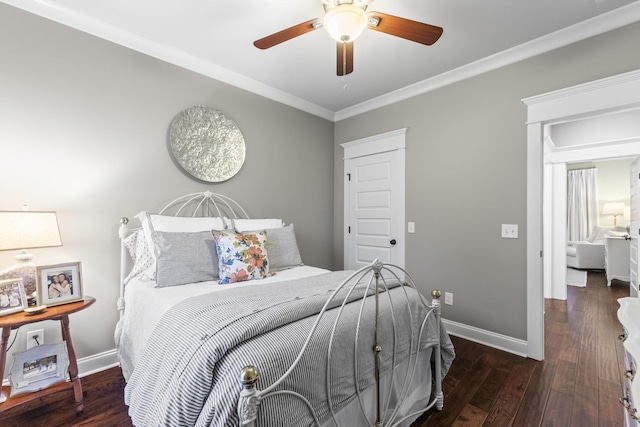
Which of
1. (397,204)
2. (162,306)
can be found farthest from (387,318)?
(397,204)

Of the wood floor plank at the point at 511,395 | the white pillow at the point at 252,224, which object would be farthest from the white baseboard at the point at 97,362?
the wood floor plank at the point at 511,395

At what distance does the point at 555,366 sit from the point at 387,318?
1791 mm

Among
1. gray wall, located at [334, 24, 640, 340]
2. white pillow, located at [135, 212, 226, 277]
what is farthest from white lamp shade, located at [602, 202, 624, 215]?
white pillow, located at [135, 212, 226, 277]

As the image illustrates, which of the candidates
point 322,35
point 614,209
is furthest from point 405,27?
point 614,209

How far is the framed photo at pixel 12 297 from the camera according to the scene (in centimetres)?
162

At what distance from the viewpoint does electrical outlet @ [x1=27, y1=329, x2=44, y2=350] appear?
1898mm

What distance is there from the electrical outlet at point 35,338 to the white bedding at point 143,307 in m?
0.43

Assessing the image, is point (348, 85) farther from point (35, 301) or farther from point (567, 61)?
point (35, 301)

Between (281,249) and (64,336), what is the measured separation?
1.53 meters

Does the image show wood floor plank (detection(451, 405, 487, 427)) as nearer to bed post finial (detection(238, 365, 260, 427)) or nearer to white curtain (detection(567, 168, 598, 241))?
bed post finial (detection(238, 365, 260, 427))

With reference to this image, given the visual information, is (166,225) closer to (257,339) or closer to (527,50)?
(257,339)

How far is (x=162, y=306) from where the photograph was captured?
1.56 metres

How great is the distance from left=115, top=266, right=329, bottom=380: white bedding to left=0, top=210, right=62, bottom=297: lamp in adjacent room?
21.0 inches

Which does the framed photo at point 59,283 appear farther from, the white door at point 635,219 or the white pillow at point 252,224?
the white door at point 635,219
